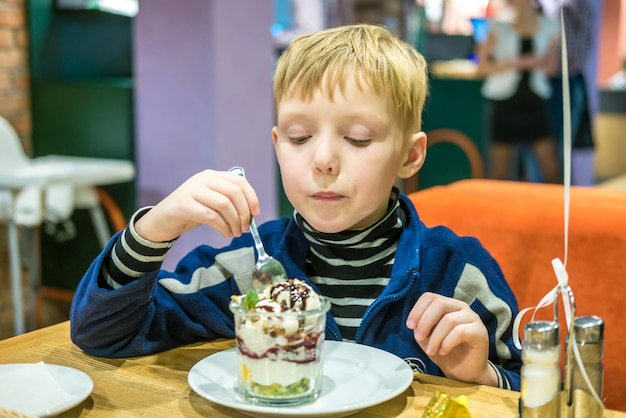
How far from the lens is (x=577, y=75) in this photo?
544cm

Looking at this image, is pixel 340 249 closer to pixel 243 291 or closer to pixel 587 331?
pixel 243 291

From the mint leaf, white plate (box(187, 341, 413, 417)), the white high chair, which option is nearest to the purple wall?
the white high chair

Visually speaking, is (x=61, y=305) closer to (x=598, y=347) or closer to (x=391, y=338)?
(x=391, y=338)

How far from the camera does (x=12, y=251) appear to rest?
3.66m

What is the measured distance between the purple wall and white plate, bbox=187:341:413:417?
213 centimetres

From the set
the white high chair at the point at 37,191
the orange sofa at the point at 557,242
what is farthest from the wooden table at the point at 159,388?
Answer: the white high chair at the point at 37,191

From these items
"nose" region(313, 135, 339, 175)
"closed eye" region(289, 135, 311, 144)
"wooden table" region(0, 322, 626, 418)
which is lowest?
"wooden table" region(0, 322, 626, 418)

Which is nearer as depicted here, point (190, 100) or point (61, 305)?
point (190, 100)

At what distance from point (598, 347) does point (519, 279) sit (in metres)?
0.84

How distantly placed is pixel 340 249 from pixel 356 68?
27cm

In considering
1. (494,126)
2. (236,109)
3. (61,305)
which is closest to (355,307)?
(236,109)

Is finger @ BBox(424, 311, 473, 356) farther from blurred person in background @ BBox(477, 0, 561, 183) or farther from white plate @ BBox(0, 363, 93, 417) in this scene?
blurred person in background @ BBox(477, 0, 561, 183)

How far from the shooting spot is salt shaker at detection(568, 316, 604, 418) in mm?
756

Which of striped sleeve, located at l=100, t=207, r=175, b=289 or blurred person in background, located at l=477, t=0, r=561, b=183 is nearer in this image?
striped sleeve, located at l=100, t=207, r=175, b=289
